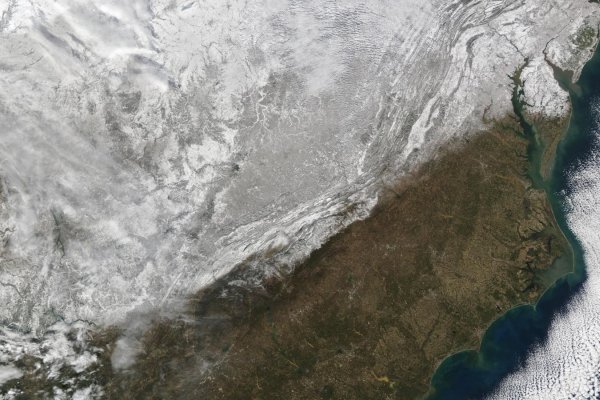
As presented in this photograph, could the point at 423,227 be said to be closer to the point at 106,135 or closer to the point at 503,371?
the point at 503,371

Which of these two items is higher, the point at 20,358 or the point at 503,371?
the point at 20,358

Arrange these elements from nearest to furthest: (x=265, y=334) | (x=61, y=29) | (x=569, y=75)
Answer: (x=61, y=29)
(x=265, y=334)
(x=569, y=75)

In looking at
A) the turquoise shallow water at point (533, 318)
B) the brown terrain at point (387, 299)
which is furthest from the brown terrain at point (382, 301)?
the turquoise shallow water at point (533, 318)

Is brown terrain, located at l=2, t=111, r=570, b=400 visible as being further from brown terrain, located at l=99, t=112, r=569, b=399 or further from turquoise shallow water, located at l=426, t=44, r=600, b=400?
turquoise shallow water, located at l=426, t=44, r=600, b=400

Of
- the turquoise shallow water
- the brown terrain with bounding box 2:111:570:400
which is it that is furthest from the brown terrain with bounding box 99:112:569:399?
the turquoise shallow water

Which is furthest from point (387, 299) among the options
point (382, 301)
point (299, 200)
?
point (299, 200)

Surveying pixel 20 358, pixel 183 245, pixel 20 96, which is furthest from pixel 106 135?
pixel 20 358

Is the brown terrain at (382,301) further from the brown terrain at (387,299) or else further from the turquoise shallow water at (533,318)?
Result: the turquoise shallow water at (533,318)

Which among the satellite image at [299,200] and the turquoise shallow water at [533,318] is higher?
the satellite image at [299,200]
